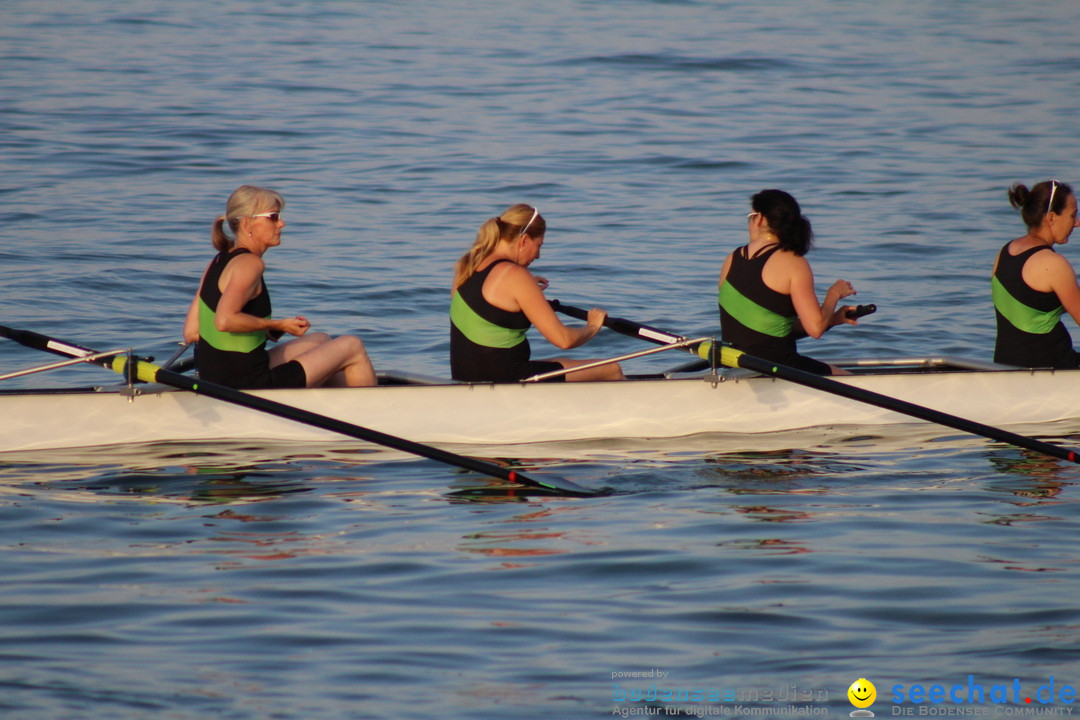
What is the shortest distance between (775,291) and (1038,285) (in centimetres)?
147

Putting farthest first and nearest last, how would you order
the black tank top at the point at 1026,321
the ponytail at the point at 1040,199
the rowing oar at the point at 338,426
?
the black tank top at the point at 1026,321
the ponytail at the point at 1040,199
the rowing oar at the point at 338,426

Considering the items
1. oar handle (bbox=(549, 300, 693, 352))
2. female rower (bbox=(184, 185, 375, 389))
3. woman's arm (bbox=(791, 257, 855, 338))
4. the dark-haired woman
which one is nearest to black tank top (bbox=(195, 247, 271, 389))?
female rower (bbox=(184, 185, 375, 389))

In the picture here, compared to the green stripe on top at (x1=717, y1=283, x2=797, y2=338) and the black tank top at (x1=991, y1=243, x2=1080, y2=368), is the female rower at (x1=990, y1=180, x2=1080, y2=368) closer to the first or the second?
the black tank top at (x1=991, y1=243, x2=1080, y2=368)

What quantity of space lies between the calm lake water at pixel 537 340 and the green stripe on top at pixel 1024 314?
0.76 metres

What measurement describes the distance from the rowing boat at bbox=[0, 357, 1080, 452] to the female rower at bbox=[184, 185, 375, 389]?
6.4 inches

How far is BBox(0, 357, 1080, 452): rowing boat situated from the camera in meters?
6.64

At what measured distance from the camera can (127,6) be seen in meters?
25.6

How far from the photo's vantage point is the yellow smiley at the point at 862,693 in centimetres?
423

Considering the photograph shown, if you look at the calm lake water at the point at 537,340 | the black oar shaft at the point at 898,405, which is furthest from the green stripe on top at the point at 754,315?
the calm lake water at the point at 537,340

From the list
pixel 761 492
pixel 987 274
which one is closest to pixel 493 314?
pixel 761 492

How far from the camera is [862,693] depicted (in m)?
4.27

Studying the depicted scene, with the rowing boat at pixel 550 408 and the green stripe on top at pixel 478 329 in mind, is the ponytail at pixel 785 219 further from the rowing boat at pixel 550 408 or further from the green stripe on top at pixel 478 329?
the green stripe on top at pixel 478 329

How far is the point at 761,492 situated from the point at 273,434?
2.44 m

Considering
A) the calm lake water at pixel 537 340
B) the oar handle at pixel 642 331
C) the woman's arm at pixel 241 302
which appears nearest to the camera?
the calm lake water at pixel 537 340
